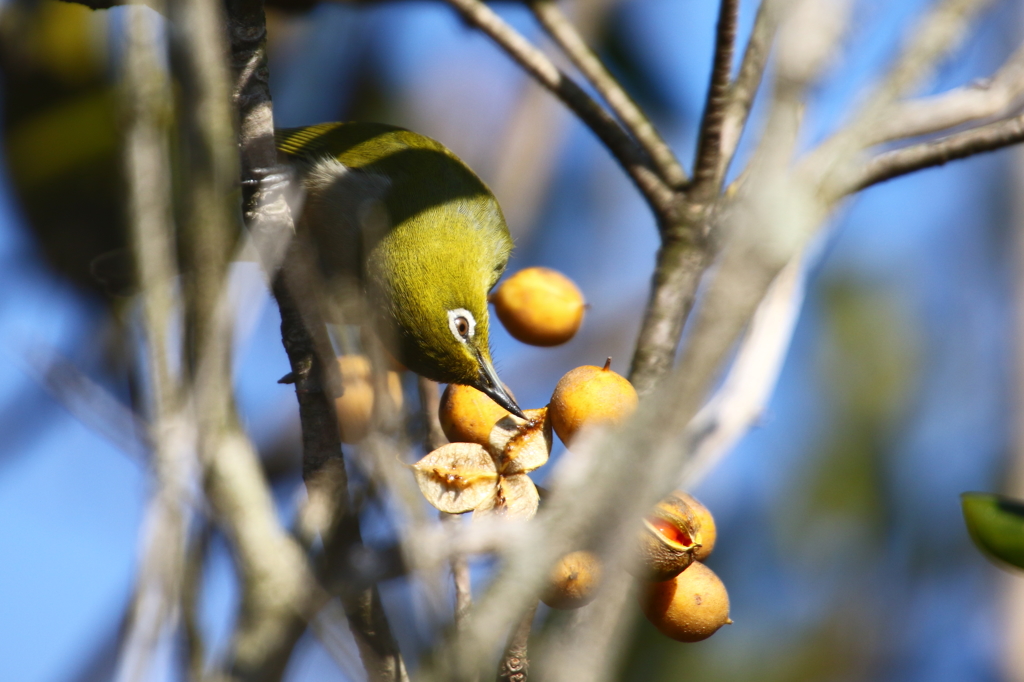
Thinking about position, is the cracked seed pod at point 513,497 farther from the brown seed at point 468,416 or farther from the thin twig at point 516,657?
the thin twig at point 516,657

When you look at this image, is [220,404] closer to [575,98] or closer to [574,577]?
[574,577]

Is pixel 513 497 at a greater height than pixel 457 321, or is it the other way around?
pixel 513 497

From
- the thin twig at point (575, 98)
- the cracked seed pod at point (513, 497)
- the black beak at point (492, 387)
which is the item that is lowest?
the black beak at point (492, 387)

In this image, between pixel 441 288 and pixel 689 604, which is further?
pixel 441 288

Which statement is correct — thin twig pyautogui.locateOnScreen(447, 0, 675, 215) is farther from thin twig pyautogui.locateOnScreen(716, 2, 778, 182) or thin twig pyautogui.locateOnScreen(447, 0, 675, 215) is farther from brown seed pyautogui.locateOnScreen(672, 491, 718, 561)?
brown seed pyautogui.locateOnScreen(672, 491, 718, 561)

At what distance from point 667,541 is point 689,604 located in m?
0.24

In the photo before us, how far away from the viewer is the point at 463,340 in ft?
12.7

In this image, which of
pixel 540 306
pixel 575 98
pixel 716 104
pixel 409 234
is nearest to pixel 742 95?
pixel 716 104

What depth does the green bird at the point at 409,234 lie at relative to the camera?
3.82 m

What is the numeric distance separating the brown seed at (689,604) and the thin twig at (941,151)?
3.43 feet

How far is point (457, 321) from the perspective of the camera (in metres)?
3.93

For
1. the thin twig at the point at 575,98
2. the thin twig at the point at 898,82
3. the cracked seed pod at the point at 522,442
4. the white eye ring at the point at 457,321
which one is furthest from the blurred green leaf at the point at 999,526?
the white eye ring at the point at 457,321

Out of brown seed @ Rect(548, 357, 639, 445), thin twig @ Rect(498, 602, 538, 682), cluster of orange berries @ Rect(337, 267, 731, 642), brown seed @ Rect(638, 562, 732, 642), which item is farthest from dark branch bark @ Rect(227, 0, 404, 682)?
brown seed @ Rect(638, 562, 732, 642)

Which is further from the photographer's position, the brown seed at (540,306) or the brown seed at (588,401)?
the brown seed at (540,306)
